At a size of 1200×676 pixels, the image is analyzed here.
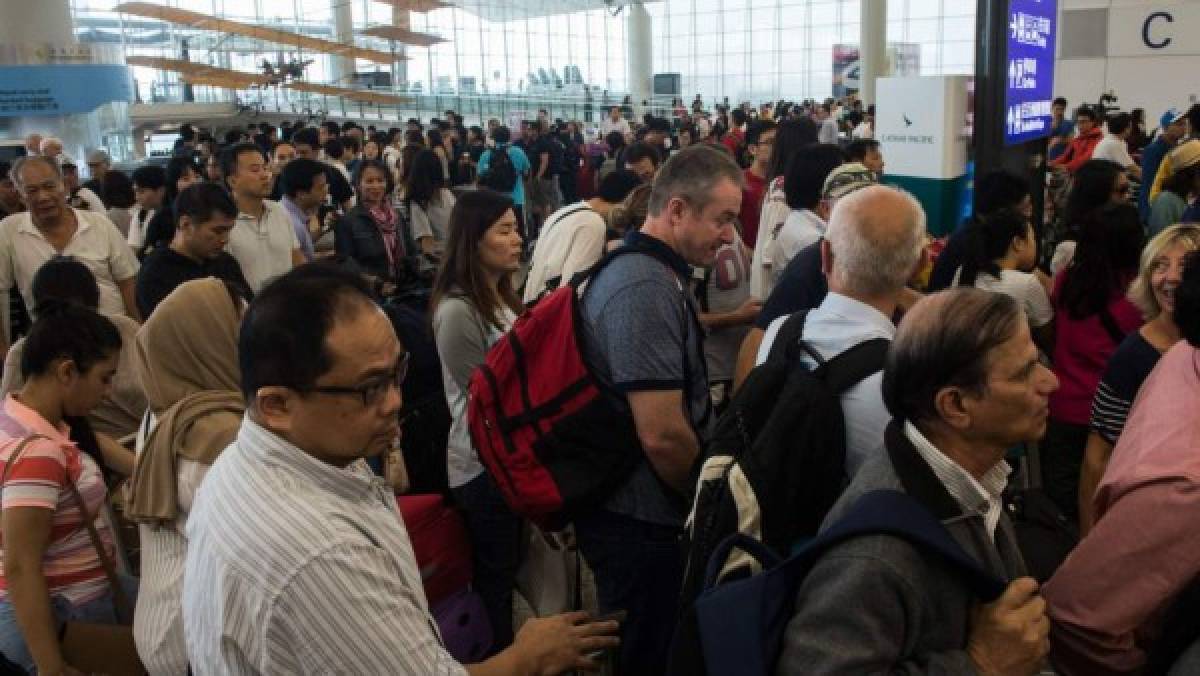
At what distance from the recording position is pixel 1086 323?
328 centimetres

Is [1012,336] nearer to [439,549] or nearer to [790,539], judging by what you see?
[790,539]

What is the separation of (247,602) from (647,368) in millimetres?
1126

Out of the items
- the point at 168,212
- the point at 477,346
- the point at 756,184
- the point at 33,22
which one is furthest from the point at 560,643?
the point at 33,22

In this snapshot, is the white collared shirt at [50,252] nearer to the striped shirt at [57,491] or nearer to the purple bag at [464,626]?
the striped shirt at [57,491]

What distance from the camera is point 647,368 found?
214cm

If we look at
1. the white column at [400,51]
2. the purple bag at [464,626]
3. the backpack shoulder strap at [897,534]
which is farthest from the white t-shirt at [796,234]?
the white column at [400,51]

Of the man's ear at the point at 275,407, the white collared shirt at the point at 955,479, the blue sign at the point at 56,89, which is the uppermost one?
the blue sign at the point at 56,89

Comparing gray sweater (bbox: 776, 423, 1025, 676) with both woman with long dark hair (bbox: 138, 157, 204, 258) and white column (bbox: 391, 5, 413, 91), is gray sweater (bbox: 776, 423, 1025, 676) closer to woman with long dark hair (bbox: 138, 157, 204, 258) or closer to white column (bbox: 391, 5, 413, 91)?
woman with long dark hair (bbox: 138, 157, 204, 258)

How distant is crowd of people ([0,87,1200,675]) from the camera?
1290 mm

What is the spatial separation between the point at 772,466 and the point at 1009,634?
1.65 ft

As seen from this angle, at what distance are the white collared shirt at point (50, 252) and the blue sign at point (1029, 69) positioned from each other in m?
5.48

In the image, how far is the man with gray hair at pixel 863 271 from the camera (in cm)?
201

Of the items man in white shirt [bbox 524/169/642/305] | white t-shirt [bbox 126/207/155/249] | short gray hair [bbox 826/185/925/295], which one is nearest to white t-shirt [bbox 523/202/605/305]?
man in white shirt [bbox 524/169/642/305]

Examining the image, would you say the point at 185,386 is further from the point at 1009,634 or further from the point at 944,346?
the point at 1009,634
